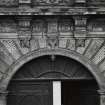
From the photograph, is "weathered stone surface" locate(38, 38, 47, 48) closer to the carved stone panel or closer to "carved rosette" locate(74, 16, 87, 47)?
"carved rosette" locate(74, 16, 87, 47)

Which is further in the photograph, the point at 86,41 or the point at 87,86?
the point at 87,86

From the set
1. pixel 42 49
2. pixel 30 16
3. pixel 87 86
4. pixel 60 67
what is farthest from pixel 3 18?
pixel 87 86

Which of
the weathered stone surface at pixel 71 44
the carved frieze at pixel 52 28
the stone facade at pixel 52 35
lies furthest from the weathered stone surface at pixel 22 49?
the weathered stone surface at pixel 71 44

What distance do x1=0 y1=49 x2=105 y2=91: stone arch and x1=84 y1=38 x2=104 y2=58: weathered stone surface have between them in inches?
5.8

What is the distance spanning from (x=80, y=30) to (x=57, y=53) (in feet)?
2.64

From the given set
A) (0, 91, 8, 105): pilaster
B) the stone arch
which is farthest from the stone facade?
(0, 91, 8, 105): pilaster

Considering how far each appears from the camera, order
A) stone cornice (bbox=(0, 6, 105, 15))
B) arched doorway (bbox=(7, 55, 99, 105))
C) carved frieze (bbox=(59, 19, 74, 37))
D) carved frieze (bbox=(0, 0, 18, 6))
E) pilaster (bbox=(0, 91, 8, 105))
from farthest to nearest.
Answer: arched doorway (bbox=(7, 55, 99, 105))
carved frieze (bbox=(59, 19, 74, 37))
carved frieze (bbox=(0, 0, 18, 6))
pilaster (bbox=(0, 91, 8, 105))
stone cornice (bbox=(0, 6, 105, 15))

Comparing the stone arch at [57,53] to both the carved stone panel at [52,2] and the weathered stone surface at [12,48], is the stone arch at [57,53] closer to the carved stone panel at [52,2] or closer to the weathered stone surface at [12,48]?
the weathered stone surface at [12,48]

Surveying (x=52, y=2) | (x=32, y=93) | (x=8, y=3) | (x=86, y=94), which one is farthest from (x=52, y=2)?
(x=86, y=94)

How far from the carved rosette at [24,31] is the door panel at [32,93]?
103 centimetres

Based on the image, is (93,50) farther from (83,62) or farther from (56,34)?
(56,34)

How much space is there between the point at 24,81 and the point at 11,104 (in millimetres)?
668

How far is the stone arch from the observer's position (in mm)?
8805

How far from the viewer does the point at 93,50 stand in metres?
8.94
